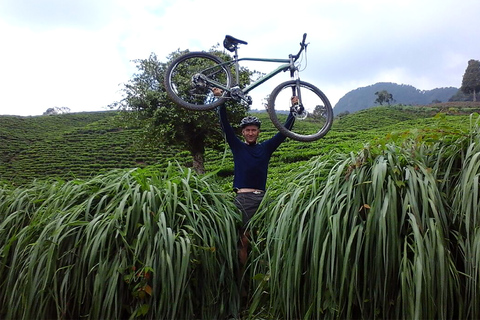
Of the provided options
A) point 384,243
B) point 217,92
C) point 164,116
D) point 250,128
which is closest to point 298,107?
point 250,128

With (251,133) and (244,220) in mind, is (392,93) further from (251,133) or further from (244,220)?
(244,220)

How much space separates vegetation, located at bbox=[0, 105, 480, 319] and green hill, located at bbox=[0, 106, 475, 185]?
8592 mm

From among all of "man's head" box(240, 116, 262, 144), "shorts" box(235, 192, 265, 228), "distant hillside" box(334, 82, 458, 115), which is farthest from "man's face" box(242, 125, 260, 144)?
"distant hillside" box(334, 82, 458, 115)

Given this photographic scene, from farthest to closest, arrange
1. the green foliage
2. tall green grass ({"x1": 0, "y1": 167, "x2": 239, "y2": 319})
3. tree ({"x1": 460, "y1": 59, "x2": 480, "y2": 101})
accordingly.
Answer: tree ({"x1": 460, "y1": 59, "x2": 480, "y2": 101})
the green foliage
tall green grass ({"x1": 0, "y1": 167, "x2": 239, "y2": 319})

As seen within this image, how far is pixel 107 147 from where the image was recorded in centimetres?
2373

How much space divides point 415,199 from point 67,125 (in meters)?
40.3

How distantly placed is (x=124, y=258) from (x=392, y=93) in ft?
427

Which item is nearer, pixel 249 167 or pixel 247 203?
→ pixel 247 203

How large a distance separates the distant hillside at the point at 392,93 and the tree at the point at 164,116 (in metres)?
91.6

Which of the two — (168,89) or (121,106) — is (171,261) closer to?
(168,89)

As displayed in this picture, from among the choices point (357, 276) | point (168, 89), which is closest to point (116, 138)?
point (168, 89)

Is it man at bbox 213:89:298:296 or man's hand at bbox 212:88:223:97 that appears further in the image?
man's hand at bbox 212:88:223:97

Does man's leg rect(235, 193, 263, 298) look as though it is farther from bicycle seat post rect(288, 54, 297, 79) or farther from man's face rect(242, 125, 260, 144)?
bicycle seat post rect(288, 54, 297, 79)

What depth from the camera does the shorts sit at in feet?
9.45
